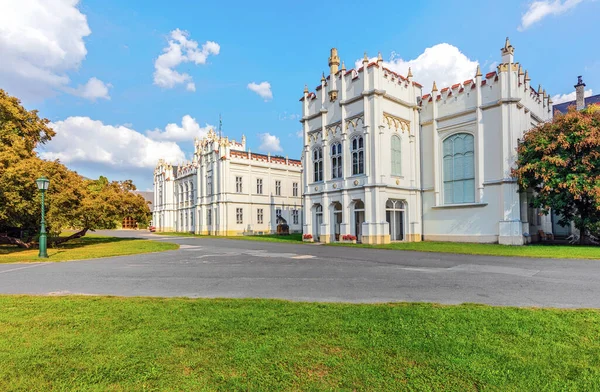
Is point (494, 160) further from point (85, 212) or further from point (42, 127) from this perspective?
point (42, 127)

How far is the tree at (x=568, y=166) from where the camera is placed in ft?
57.8

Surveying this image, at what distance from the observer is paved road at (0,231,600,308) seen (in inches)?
275

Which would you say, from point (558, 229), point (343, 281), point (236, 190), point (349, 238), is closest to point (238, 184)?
point (236, 190)

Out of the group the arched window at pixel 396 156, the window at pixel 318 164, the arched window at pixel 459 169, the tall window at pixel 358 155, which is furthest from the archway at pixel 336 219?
the arched window at pixel 459 169

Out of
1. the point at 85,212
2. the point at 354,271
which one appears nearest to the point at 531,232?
the point at 354,271

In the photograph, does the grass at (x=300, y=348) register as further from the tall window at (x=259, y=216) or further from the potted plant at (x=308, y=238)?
the tall window at (x=259, y=216)

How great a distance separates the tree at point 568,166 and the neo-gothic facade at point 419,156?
4.97 feet

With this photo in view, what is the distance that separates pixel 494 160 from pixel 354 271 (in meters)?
15.9

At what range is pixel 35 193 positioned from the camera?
19141 mm

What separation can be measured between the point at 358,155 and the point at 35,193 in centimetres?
1983

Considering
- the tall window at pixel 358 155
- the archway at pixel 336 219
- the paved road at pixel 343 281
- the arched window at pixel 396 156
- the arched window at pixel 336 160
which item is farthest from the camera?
the archway at pixel 336 219

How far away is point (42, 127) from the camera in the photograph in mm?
26578

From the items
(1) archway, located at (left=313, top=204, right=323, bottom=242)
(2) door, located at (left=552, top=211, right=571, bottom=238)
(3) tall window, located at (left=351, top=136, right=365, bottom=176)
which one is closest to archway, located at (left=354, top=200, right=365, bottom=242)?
(3) tall window, located at (left=351, top=136, right=365, bottom=176)

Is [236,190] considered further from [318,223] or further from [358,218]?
[358,218]
